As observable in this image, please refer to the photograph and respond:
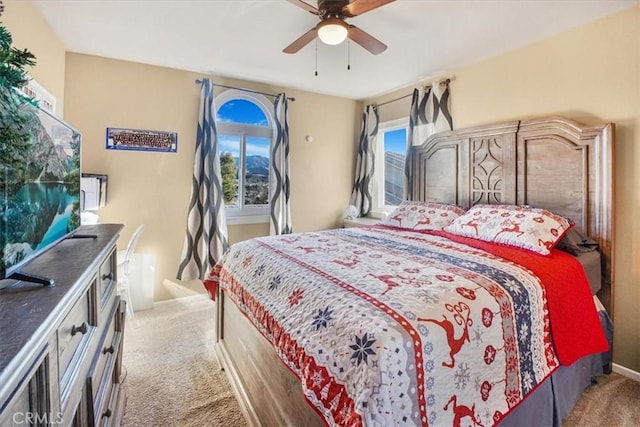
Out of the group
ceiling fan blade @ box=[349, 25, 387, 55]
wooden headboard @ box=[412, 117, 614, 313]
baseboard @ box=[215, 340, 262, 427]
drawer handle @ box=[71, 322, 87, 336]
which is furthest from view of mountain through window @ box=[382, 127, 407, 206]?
drawer handle @ box=[71, 322, 87, 336]

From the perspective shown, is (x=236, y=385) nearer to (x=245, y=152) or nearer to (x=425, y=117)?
(x=245, y=152)

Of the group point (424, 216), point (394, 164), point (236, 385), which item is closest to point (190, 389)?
point (236, 385)

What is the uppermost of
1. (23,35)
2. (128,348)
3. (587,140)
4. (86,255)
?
(23,35)

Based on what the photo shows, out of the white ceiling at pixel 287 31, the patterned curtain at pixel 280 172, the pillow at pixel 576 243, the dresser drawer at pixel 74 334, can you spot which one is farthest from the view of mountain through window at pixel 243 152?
the pillow at pixel 576 243

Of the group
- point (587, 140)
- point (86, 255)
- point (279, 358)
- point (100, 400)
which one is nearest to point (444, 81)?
point (587, 140)

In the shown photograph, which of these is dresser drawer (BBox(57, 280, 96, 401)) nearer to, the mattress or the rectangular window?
the mattress

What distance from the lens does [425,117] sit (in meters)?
3.56

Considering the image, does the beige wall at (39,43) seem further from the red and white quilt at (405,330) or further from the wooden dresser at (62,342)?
the red and white quilt at (405,330)

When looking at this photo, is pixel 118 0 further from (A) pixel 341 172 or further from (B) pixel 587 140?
(B) pixel 587 140

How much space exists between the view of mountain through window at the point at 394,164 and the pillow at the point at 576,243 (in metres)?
2.15

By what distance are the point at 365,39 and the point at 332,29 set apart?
361 millimetres

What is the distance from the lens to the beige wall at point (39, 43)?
194 cm

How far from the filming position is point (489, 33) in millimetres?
2521

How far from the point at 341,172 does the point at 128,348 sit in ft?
10.6
